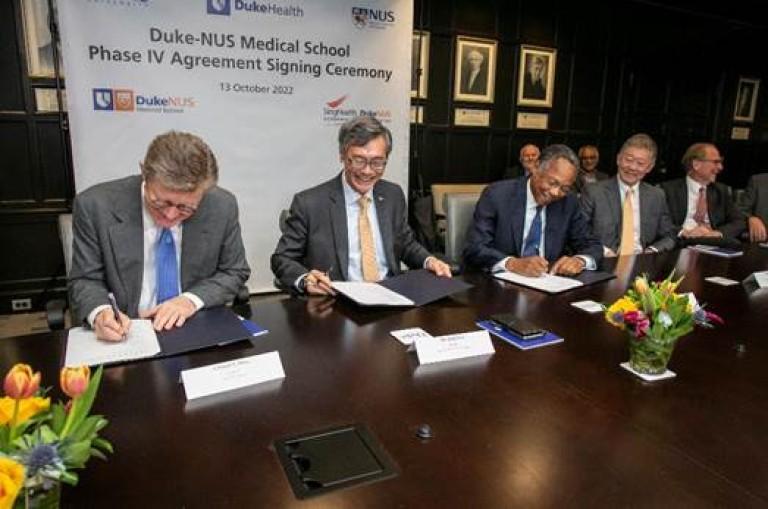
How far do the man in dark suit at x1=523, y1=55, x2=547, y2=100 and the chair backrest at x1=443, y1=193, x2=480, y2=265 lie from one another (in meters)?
3.02

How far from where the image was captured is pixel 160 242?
5.72 ft

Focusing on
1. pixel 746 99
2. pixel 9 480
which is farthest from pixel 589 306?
pixel 746 99

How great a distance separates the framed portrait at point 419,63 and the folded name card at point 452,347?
3.78 m

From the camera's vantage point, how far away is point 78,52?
294 cm

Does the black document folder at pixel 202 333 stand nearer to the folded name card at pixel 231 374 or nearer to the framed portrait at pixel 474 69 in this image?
the folded name card at pixel 231 374

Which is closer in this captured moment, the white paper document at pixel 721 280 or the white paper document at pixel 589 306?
the white paper document at pixel 589 306

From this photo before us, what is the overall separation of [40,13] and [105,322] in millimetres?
3260

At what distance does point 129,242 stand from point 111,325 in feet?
1.46

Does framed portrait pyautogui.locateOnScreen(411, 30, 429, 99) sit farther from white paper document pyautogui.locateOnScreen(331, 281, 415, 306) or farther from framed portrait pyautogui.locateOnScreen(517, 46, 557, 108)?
white paper document pyautogui.locateOnScreen(331, 281, 415, 306)

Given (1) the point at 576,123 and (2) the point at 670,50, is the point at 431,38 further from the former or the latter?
(2) the point at 670,50

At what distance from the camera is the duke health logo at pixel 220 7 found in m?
3.20

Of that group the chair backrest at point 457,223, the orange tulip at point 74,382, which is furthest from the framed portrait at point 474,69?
the orange tulip at point 74,382

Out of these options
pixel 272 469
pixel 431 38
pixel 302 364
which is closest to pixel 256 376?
pixel 302 364

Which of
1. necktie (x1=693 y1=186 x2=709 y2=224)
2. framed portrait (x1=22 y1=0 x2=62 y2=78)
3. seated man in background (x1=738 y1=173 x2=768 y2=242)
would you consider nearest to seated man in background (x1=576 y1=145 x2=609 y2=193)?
seated man in background (x1=738 y1=173 x2=768 y2=242)
